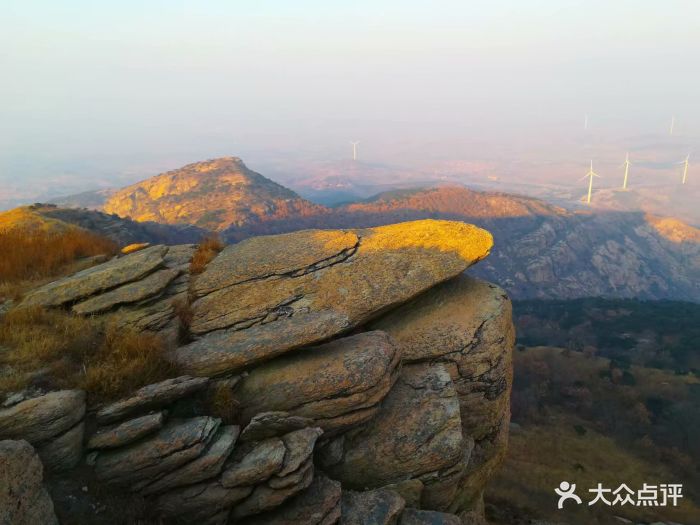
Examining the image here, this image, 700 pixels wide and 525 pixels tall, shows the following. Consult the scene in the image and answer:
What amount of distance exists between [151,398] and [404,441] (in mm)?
8287

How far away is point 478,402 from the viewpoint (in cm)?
1856

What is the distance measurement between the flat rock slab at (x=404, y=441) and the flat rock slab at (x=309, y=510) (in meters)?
1.61

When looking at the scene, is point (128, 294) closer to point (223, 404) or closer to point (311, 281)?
point (223, 404)

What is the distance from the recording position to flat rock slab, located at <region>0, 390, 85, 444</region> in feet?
31.1

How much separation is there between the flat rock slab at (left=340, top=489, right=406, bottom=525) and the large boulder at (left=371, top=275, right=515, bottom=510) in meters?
5.68

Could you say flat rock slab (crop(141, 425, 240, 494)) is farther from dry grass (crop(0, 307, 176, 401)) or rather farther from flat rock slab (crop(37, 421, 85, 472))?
dry grass (crop(0, 307, 176, 401))

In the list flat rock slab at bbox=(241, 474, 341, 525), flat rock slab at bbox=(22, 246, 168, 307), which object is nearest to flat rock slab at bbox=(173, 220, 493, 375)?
flat rock slab at bbox=(22, 246, 168, 307)

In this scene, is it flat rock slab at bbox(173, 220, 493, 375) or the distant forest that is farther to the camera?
the distant forest

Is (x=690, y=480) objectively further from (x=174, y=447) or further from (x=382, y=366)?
(x=174, y=447)

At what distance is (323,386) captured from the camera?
521 inches

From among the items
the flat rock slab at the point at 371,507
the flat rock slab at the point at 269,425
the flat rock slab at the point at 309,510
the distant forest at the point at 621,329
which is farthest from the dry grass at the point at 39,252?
the distant forest at the point at 621,329

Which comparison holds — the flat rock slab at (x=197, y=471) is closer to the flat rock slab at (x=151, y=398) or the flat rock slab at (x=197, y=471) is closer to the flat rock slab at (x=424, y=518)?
the flat rock slab at (x=151, y=398)

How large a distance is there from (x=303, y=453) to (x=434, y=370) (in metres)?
7.21

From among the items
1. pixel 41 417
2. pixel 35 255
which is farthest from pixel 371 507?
pixel 35 255
